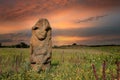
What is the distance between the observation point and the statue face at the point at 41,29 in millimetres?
19016

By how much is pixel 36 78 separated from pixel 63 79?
3.94 feet

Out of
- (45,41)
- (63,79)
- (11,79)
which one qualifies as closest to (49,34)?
(45,41)

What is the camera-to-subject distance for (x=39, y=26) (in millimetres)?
19469

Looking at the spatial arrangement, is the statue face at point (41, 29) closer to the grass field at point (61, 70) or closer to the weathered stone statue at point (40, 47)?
the weathered stone statue at point (40, 47)

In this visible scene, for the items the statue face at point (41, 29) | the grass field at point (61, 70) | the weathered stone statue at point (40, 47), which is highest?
the statue face at point (41, 29)

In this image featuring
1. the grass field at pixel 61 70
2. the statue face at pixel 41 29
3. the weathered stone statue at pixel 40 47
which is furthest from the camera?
the statue face at pixel 41 29

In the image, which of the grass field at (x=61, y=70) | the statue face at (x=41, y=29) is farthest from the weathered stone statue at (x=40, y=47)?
the grass field at (x=61, y=70)

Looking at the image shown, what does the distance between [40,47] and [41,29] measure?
118cm

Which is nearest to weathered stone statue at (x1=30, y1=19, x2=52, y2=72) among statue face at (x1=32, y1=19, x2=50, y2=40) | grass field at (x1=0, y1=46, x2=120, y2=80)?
statue face at (x1=32, y1=19, x2=50, y2=40)

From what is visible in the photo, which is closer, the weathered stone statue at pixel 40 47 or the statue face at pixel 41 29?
the weathered stone statue at pixel 40 47

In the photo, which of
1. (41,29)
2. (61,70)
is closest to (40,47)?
(41,29)

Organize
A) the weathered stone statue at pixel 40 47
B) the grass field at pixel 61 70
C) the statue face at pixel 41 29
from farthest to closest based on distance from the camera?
the statue face at pixel 41 29
the weathered stone statue at pixel 40 47
the grass field at pixel 61 70

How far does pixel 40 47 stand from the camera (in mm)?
18781

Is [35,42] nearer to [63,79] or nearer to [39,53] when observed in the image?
[39,53]
